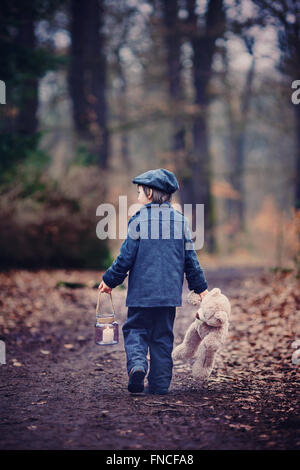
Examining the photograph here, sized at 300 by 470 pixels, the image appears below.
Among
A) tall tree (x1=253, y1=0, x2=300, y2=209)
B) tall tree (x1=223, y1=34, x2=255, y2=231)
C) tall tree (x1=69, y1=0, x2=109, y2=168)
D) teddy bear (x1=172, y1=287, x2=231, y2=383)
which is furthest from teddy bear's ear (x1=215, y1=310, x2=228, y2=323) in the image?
tall tree (x1=69, y1=0, x2=109, y2=168)

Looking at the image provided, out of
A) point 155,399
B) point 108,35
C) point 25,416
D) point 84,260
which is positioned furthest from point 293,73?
point 108,35

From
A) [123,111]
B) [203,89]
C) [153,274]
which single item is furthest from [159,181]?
[123,111]

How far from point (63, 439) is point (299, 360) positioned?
2.88 meters

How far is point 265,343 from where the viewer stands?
6.22 metres

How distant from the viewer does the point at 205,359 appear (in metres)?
4.44

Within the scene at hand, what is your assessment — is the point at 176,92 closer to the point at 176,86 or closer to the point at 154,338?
the point at 176,86

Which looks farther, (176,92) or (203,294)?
(176,92)

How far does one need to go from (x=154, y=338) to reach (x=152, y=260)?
71 cm

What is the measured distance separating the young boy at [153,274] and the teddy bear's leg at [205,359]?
25 centimetres

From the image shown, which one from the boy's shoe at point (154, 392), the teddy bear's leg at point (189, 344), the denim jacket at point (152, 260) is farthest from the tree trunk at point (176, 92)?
the boy's shoe at point (154, 392)

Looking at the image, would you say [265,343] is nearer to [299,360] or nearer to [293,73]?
[299,360]

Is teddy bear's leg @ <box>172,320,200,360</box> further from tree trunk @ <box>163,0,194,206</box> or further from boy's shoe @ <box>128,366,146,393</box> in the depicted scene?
tree trunk @ <box>163,0,194,206</box>

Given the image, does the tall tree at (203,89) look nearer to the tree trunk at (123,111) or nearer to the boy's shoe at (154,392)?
the tree trunk at (123,111)

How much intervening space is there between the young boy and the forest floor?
308 millimetres
